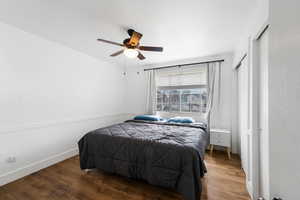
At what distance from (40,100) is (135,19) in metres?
2.24

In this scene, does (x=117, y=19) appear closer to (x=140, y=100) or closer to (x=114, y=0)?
(x=114, y=0)

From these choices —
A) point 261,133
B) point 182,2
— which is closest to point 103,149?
point 261,133

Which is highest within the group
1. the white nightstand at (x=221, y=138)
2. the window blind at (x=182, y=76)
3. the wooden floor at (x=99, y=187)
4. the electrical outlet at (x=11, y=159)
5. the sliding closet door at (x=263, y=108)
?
the window blind at (x=182, y=76)

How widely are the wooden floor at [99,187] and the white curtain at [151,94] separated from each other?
229 cm

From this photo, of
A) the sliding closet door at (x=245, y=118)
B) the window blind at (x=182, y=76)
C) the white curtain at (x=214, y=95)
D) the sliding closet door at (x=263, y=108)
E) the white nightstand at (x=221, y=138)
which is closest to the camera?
the sliding closet door at (x=263, y=108)

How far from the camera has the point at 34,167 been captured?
89.9 inches

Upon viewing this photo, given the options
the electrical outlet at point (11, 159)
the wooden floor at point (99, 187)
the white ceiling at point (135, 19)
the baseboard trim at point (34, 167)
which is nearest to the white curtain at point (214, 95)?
the white ceiling at point (135, 19)

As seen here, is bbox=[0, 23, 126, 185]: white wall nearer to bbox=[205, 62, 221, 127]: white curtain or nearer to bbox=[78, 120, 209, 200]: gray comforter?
bbox=[78, 120, 209, 200]: gray comforter

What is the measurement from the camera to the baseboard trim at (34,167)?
1974 millimetres

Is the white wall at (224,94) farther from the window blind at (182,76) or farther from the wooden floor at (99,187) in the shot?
the wooden floor at (99,187)
